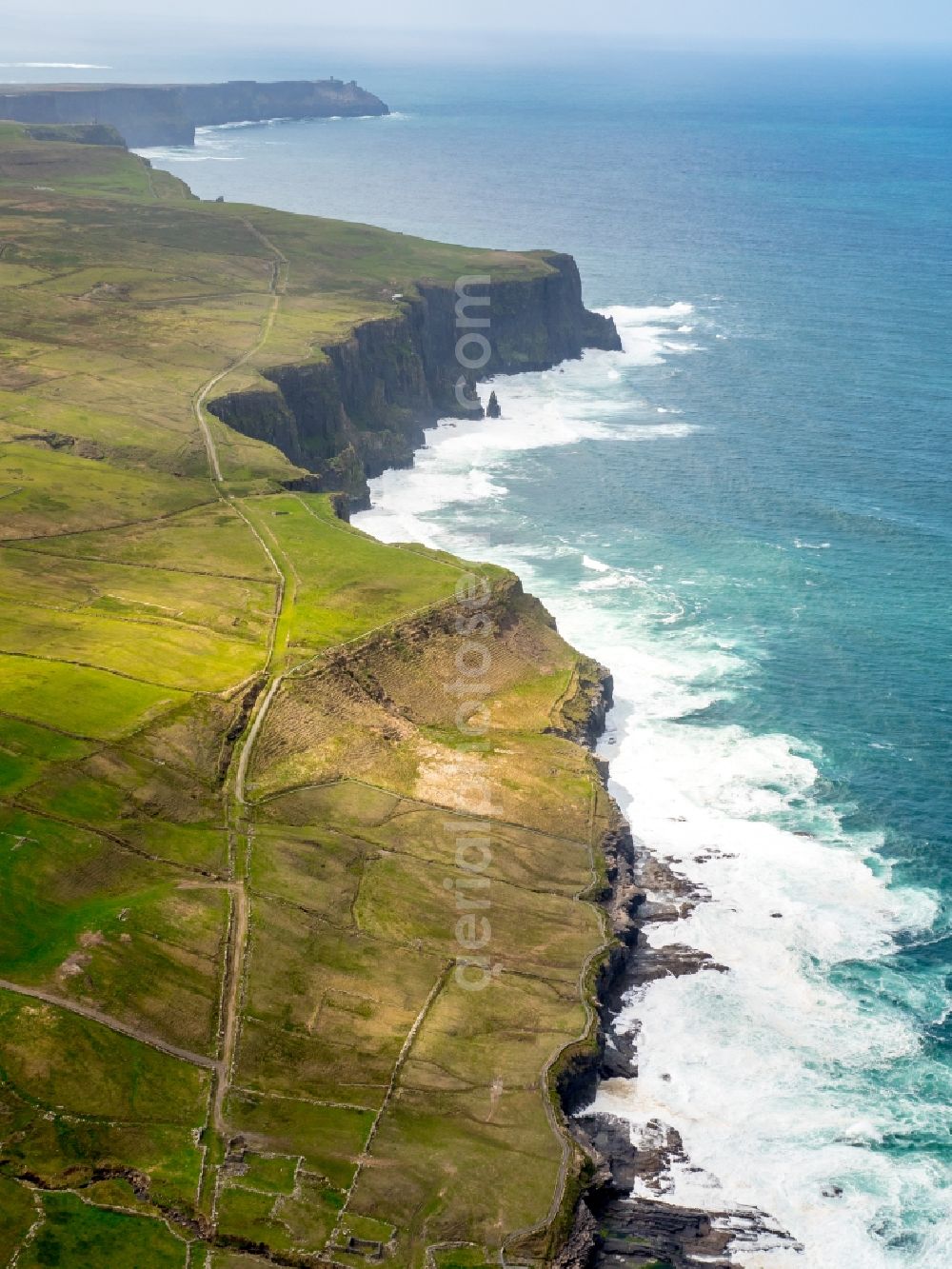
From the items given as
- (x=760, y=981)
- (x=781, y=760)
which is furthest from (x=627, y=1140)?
(x=781, y=760)

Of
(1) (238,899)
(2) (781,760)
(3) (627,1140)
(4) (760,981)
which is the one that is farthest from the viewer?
(2) (781,760)

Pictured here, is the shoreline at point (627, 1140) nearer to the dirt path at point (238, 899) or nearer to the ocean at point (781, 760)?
the ocean at point (781, 760)

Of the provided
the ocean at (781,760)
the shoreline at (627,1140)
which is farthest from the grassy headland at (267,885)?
the ocean at (781,760)

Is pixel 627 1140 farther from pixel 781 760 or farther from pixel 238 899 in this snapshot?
pixel 781 760

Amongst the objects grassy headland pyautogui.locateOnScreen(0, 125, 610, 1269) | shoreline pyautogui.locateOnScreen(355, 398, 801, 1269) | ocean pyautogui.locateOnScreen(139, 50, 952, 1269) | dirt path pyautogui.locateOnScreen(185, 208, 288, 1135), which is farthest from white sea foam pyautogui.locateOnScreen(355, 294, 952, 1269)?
dirt path pyautogui.locateOnScreen(185, 208, 288, 1135)

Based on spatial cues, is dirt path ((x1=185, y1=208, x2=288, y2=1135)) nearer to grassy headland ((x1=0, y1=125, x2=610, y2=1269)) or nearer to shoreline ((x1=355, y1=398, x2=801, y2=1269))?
grassy headland ((x1=0, y1=125, x2=610, y2=1269))

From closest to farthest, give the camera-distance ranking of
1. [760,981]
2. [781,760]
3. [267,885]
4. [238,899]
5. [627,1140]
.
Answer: [627,1140] < [238,899] < [267,885] < [760,981] < [781,760]
